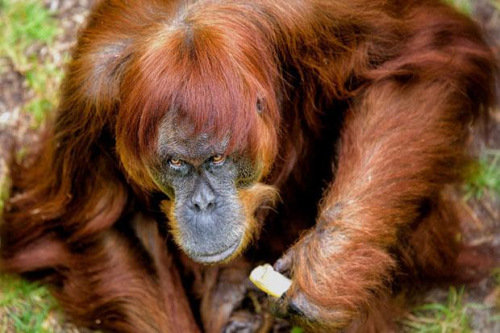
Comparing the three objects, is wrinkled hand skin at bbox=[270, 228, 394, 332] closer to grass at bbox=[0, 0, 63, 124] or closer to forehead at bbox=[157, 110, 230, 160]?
forehead at bbox=[157, 110, 230, 160]

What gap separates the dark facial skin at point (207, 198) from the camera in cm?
279

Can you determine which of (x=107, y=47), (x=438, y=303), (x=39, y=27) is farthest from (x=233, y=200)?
(x=39, y=27)

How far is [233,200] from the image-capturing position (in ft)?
9.51

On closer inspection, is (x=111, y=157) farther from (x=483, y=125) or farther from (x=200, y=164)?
(x=483, y=125)

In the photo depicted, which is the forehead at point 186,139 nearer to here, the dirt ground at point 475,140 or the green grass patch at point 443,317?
the dirt ground at point 475,140

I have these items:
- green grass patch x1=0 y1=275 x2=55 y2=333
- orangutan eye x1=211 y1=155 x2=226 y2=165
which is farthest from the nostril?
green grass patch x1=0 y1=275 x2=55 y2=333

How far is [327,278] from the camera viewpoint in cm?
286


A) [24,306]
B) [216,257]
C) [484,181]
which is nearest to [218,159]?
[216,257]

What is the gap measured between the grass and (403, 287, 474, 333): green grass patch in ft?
6.40

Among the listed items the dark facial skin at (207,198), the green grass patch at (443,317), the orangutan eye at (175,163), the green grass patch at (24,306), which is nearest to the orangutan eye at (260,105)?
the dark facial skin at (207,198)

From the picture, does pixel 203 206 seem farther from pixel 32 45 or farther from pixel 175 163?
pixel 32 45

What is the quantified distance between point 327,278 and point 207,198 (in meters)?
0.47

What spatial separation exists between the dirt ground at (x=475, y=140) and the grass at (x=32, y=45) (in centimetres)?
3

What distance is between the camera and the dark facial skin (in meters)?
2.79
